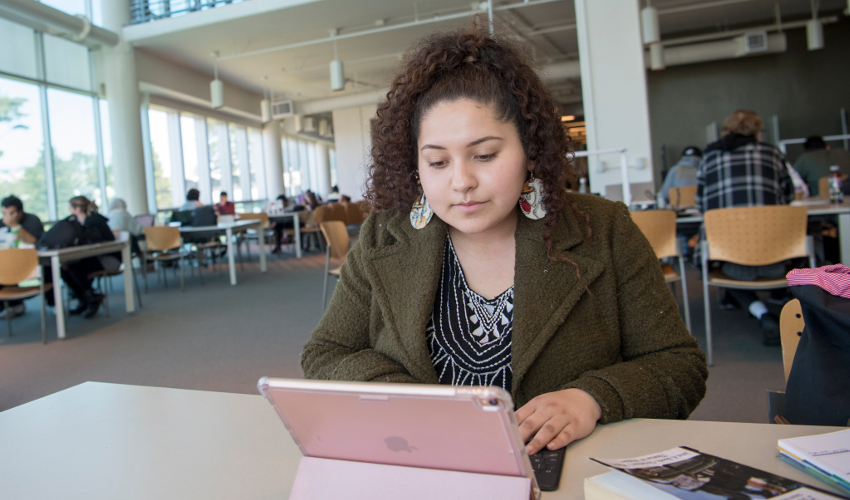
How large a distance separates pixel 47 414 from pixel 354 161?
12.9 m

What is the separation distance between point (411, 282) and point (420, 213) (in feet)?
0.52

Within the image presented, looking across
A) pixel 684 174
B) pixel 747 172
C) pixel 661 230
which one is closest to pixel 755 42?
pixel 684 174

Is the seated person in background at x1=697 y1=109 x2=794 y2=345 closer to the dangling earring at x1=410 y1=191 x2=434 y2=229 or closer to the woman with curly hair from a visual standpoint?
the woman with curly hair

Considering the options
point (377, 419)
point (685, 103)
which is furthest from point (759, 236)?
point (685, 103)

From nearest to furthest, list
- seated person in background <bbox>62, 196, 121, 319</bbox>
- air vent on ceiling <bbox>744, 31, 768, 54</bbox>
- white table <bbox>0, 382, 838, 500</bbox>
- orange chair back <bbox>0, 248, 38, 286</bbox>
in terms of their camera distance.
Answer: white table <bbox>0, 382, 838, 500</bbox>
orange chair back <bbox>0, 248, 38, 286</bbox>
seated person in background <bbox>62, 196, 121, 319</bbox>
air vent on ceiling <bbox>744, 31, 768, 54</bbox>

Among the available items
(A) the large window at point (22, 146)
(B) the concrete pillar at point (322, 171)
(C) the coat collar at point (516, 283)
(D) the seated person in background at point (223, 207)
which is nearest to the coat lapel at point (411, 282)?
(C) the coat collar at point (516, 283)

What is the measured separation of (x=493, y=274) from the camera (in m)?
1.08

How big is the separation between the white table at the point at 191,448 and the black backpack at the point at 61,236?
432cm

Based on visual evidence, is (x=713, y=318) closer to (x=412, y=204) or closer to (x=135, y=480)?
(x=412, y=204)

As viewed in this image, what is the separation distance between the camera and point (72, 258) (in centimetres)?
455

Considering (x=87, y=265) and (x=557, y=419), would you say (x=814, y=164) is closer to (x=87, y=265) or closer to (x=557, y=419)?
(x=557, y=419)

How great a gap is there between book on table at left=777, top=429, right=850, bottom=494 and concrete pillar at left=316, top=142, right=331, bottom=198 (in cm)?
1831

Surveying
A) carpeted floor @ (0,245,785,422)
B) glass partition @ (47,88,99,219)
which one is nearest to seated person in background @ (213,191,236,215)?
glass partition @ (47,88,99,219)

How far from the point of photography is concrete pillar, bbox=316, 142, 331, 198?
A: 18672 mm
